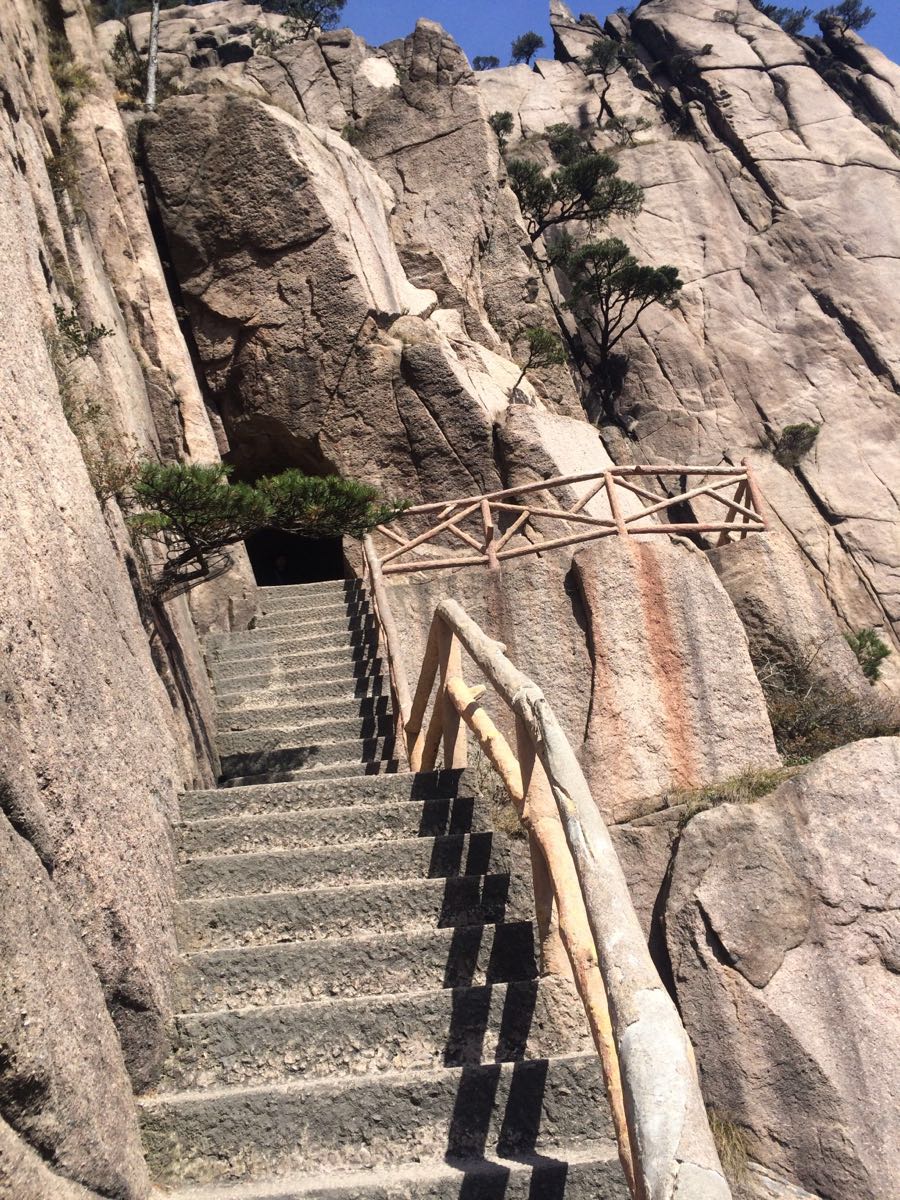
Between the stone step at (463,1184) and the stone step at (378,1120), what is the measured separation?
88mm

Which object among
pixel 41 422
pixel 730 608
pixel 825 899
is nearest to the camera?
pixel 41 422

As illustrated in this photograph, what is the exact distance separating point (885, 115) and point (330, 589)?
30.2m

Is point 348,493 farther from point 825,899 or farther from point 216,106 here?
point 216,106

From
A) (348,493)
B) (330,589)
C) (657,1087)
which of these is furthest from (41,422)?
(330,589)

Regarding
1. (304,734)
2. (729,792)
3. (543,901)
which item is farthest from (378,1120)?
(729,792)

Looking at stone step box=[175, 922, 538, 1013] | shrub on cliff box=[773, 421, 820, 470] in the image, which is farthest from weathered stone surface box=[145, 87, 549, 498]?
shrub on cliff box=[773, 421, 820, 470]

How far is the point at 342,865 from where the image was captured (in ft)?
14.2

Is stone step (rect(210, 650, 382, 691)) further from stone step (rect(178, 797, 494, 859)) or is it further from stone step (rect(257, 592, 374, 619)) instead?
stone step (rect(178, 797, 494, 859))

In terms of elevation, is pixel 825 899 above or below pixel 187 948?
below

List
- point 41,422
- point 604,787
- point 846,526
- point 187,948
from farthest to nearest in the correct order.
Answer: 1. point 846,526
2. point 604,787
3. point 41,422
4. point 187,948

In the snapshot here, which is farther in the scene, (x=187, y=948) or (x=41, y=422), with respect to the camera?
(x=41, y=422)

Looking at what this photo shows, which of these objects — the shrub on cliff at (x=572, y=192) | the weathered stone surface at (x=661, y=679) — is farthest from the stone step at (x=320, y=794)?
the shrub on cliff at (x=572, y=192)

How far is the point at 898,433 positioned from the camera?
21.9m

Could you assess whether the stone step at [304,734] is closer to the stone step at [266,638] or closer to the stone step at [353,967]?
the stone step at [266,638]
